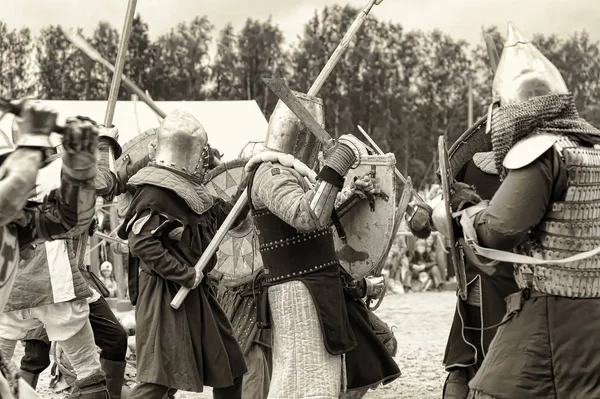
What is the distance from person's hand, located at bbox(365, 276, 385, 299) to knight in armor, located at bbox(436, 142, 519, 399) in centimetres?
45

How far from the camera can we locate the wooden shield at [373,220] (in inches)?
176

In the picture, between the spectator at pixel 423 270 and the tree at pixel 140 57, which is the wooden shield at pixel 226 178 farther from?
the tree at pixel 140 57

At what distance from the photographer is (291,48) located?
1437 inches

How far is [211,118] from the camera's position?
14.1m

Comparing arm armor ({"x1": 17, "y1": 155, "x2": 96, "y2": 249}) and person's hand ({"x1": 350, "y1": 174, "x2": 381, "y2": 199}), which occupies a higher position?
person's hand ({"x1": 350, "y1": 174, "x2": 381, "y2": 199})

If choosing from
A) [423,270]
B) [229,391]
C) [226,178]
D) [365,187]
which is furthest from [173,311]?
[423,270]

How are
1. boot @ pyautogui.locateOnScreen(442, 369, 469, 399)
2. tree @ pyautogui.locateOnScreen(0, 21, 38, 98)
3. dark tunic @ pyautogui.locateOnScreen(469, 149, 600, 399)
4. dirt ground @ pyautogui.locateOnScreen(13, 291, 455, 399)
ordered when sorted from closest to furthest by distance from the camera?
1. dark tunic @ pyautogui.locateOnScreen(469, 149, 600, 399)
2. boot @ pyautogui.locateOnScreen(442, 369, 469, 399)
3. dirt ground @ pyautogui.locateOnScreen(13, 291, 455, 399)
4. tree @ pyautogui.locateOnScreen(0, 21, 38, 98)

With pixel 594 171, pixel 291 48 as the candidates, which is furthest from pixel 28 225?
pixel 291 48

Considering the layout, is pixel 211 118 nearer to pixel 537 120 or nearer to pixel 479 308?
pixel 479 308

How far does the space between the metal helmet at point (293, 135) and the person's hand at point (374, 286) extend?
86cm

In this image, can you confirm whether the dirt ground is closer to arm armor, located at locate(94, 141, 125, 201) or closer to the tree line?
arm armor, located at locate(94, 141, 125, 201)

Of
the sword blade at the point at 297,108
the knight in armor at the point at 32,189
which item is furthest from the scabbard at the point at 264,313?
the knight in armor at the point at 32,189

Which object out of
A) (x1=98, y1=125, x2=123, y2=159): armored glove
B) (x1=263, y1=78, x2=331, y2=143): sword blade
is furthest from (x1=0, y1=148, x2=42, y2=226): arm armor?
(x1=98, y1=125, x2=123, y2=159): armored glove

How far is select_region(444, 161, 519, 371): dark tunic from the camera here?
4.68 m
